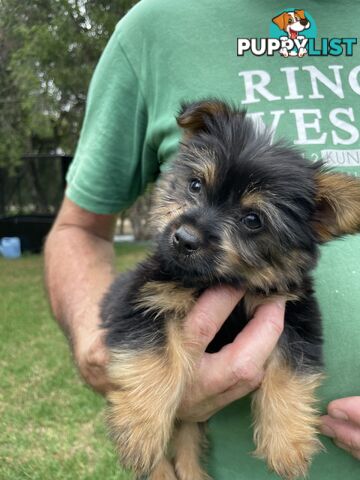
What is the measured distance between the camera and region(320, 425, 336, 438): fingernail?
2.08 metres

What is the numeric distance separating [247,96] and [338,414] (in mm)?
1235

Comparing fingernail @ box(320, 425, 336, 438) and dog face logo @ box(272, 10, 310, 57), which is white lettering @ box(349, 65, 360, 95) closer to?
dog face logo @ box(272, 10, 310, 57)

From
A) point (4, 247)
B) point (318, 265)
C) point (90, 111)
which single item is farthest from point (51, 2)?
point (318, 265)

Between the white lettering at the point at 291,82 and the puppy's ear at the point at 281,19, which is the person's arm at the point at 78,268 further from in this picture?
the puppy's ear at the point at 281,19

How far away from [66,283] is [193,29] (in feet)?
4.07

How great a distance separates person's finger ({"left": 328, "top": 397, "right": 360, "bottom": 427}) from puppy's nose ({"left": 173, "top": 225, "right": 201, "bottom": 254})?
0.76 m

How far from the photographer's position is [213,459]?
2211 mm

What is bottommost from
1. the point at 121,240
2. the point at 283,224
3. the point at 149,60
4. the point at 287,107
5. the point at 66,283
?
the point at 121,240

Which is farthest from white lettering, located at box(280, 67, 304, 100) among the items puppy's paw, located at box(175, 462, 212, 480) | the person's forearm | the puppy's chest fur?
puppy's paw, located at box(175, 462, 212, 480)

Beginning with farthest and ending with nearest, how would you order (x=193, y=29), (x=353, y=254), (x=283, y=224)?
(x=193, y=29) → (x=353, y=254) → (x=283, y=224)

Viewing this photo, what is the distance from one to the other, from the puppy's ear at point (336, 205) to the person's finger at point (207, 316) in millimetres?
428

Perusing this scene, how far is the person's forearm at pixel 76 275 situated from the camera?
8.30 ft

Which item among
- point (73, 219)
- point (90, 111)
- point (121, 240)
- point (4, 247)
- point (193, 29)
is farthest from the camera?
point (121, 240)

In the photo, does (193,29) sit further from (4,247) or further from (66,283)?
(4,247)
